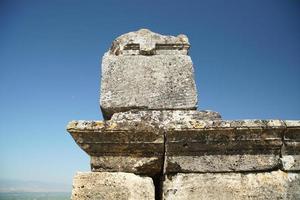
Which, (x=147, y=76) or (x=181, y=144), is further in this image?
(x=147, y=76)

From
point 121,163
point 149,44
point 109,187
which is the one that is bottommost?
point 109,187

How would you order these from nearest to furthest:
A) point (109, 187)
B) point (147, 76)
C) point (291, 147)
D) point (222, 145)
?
point (109, 187)
point (222, 145)
point (291, 147)
point (147, 76)

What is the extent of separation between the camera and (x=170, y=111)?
116 inches

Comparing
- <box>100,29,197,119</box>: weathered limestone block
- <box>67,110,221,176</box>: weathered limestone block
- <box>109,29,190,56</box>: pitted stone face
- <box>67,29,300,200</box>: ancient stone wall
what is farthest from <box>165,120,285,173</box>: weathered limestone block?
<box>109,29,190,56</box>: pitted stone face

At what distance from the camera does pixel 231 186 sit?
2645 mm

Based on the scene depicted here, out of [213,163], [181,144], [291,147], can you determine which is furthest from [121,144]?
[291,147]

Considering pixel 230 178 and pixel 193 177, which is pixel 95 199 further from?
pixel 230 178

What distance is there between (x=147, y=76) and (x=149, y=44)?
0.44 metres

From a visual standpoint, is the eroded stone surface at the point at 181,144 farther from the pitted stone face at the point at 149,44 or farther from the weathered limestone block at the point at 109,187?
the pitted stone face at the point at 149,44

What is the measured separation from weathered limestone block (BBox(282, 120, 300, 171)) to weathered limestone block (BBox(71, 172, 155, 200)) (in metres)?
1.32

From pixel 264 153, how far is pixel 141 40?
1.84m

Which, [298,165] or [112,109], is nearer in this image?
[298,165]

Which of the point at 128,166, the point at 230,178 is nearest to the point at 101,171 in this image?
the point at 128,166

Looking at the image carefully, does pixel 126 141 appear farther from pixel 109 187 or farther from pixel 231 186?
pixel 231 186
